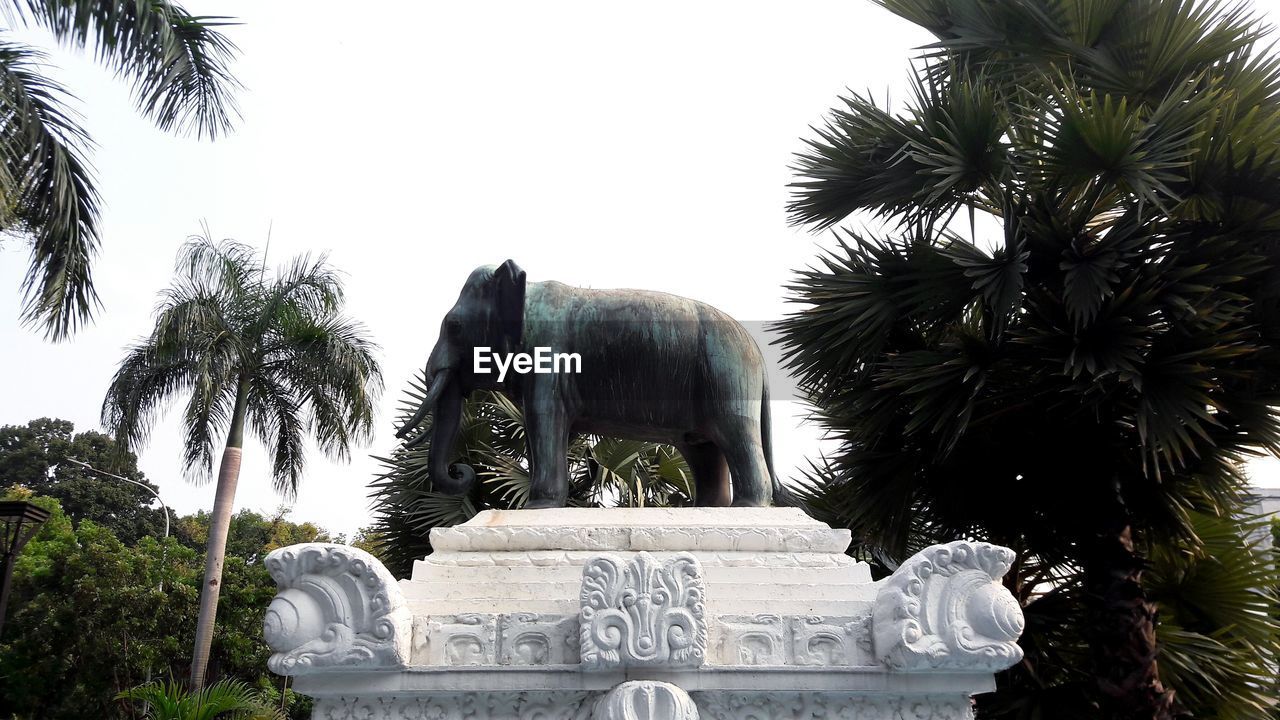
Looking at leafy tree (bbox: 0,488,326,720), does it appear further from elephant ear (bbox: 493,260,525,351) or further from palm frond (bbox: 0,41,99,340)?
elephant ear (bbox: 493,260,525,351)

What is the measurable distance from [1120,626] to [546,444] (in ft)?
14.9

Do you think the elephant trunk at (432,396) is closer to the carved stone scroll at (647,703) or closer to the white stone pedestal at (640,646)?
the white stone pedestal at (640,646)

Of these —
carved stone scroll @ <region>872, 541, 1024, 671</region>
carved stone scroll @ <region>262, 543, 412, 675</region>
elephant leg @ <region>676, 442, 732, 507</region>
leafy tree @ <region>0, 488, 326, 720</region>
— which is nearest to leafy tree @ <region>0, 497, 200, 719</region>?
leafy tree @ <region>0, 488, 326, 720</region>

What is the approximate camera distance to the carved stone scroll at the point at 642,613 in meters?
3.70

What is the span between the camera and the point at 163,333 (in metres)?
15.6

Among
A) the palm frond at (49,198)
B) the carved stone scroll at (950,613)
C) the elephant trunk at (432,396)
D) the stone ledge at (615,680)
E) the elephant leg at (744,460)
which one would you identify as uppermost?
the palm frond at (49,198)

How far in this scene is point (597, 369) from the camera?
4910mm

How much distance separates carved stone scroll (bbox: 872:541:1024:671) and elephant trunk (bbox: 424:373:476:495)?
2227 mm

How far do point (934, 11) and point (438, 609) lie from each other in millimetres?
6822

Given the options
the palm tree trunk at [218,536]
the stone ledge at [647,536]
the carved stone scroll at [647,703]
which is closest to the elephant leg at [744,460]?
the stone ledge at [647,536]

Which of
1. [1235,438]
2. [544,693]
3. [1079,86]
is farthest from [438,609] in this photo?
[1079,86]

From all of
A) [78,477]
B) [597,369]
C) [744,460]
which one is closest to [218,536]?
[597,369]

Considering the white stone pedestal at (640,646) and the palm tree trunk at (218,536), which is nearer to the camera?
the white stone pedestal at (640,646)

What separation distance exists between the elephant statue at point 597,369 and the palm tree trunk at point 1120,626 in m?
3.43
